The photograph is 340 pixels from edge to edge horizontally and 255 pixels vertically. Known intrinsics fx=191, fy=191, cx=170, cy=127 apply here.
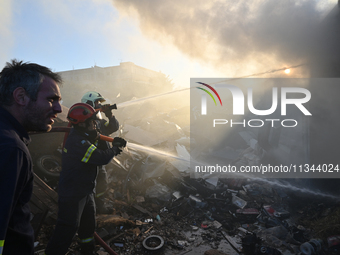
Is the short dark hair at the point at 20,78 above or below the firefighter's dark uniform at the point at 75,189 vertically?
above

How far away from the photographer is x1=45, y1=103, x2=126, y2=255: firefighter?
245 cm

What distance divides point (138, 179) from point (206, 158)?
17.3 ft

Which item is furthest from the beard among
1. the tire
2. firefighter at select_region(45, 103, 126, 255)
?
the tire

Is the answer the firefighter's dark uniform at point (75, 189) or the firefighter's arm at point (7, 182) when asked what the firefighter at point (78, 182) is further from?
the firefighter's arm at point (7, 182)

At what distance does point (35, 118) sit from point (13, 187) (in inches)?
17.2

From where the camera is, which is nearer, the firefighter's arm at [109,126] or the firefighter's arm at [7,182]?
the firefighter's arm at [7,182]

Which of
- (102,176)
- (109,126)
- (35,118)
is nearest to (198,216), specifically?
(102,176)

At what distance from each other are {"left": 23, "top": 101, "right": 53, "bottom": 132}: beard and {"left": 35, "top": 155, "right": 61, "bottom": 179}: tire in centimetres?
412

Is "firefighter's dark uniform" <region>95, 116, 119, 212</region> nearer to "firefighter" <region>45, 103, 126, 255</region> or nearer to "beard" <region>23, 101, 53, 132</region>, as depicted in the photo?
"firefighter" <region>45, 103, 126, 255</region>

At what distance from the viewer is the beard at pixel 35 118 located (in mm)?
1085

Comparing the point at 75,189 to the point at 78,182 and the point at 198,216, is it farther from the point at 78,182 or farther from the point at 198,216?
the point at 198,216

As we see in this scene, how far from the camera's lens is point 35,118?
1.11 metres

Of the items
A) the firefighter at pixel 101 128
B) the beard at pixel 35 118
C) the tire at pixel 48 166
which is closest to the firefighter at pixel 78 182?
the firefighter at pixel 101 128

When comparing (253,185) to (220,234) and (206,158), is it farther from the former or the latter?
(206,158)
